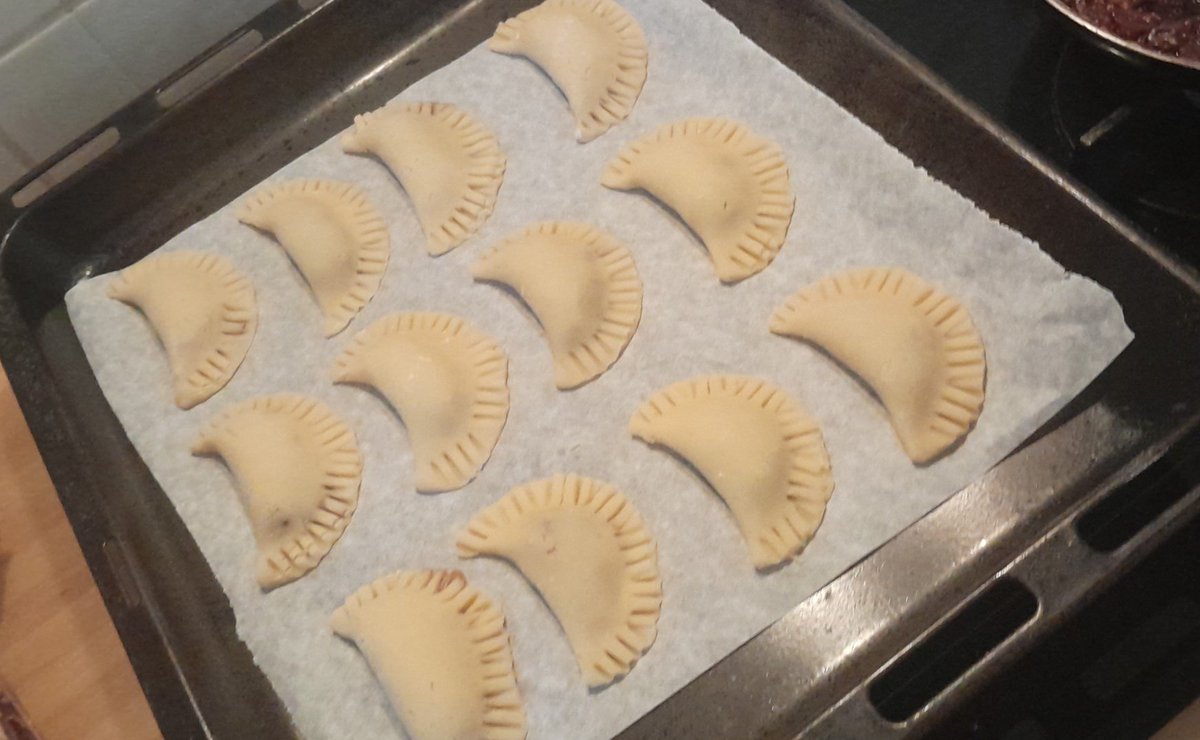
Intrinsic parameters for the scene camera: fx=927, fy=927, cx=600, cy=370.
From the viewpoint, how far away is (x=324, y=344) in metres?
1.20

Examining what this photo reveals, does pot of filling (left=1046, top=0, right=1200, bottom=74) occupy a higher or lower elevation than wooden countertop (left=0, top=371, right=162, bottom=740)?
higher

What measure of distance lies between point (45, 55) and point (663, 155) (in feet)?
2.88

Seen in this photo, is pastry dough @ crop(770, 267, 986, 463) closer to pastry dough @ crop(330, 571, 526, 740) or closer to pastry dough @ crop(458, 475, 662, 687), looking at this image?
pastry dough @ crop(458, 475, 662, 687)

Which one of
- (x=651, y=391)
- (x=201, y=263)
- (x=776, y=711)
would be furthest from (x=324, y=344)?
(x=776, y=711)

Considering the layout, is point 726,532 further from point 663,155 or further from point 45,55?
point 45,55

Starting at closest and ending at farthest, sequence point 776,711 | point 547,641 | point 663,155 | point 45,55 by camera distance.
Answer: point 776,711 < point 547,641 < point 663,155 < point 45,55

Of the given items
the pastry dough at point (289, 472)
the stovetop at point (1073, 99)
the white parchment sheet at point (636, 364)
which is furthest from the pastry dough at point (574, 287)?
the stovetop at point (1073, 99)

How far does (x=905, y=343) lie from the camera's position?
101cm

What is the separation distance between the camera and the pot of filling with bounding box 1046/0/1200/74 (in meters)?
0.85

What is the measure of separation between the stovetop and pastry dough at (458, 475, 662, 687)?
622 mm

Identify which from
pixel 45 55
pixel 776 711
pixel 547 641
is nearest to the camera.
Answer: pixel 776 711

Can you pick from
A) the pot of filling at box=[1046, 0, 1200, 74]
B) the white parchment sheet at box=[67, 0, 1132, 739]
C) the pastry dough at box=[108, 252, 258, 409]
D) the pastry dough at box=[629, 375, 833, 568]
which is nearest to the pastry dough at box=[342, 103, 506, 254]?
the white parchment sheet at box=[67, 0, 1132, 739]

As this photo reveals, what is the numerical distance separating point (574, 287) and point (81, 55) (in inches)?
32.0

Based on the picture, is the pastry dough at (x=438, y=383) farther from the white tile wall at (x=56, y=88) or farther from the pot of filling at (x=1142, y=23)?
the pot of filling at (x=1142, y=23)
